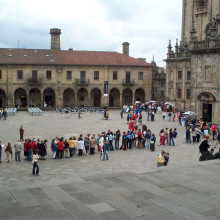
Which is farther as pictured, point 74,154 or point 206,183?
point 74,154

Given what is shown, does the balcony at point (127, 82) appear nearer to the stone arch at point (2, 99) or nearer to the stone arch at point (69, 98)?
the stone arch at point (69, 98)

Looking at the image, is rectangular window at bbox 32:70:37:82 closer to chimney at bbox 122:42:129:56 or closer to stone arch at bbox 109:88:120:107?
stone arch at bbox 109:88:120:107

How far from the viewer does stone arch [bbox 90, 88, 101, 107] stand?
2072 inches

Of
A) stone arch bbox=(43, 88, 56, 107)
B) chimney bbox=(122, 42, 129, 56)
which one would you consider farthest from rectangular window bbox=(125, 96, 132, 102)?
stone arch bbox=(43, 88, 56, 107)

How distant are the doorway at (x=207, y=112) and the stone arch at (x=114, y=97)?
2390 centimetres

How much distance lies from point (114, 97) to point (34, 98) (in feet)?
39.3

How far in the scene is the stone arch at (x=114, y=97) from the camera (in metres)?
53.4

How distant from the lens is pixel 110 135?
69.4 ft

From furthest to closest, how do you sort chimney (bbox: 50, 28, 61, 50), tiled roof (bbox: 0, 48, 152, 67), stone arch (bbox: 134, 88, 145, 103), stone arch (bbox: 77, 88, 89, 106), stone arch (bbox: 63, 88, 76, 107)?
chimney (bbox: 50, 28, 61, 50) → stone arch (bbox: 134, 88, 145, 103) → stone arch (bbox: 77, 88, 89, 106) → stone arch (bbox: 63, 88, 76, 107) → tiled roof (bbox: 0, 48, 152, 67)

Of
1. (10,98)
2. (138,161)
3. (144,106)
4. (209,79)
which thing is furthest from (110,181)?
(10,98)

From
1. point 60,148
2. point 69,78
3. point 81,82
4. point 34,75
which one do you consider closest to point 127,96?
point 81,82

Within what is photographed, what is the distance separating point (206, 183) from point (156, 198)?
2562 millimetres

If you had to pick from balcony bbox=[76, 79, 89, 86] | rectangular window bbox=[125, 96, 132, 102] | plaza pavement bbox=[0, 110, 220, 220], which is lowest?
plaza pavement bbox=[0, 110, 220, 220]

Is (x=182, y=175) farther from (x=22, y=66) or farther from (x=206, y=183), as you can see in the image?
(x=22, y=66)
